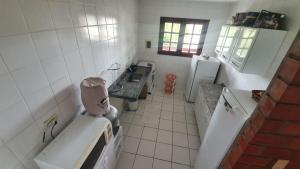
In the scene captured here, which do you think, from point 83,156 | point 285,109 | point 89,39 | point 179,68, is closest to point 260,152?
point 285,109

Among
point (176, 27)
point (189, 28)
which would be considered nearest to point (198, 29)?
point (189, 28)

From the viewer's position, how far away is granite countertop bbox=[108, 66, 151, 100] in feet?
6.35

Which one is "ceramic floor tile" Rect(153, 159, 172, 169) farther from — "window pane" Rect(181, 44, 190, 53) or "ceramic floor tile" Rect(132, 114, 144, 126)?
"window pane" Rect(181, 44, 190, 53)

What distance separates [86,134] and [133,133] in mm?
1240

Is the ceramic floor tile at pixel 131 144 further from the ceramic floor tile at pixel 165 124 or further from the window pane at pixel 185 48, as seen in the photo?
the window pane at pixel 185 48

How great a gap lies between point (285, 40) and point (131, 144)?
7.35 ft

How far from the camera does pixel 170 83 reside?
338 cm

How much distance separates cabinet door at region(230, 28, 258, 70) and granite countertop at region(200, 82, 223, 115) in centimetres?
68

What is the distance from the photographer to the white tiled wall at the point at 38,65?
0.75m

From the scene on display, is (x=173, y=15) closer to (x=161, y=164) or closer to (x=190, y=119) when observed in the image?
(x=190, y=119)

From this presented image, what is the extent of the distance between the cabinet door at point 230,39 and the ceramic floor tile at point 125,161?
1983mm

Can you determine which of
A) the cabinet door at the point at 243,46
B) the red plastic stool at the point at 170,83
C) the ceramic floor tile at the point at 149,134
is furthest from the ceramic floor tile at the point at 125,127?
the cabinet door at the point at 243,46

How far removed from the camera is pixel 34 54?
0.88 m

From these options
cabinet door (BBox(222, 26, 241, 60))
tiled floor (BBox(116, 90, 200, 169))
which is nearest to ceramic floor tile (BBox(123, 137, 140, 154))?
tiled floor (BBox(116, 90, 200, 169))
